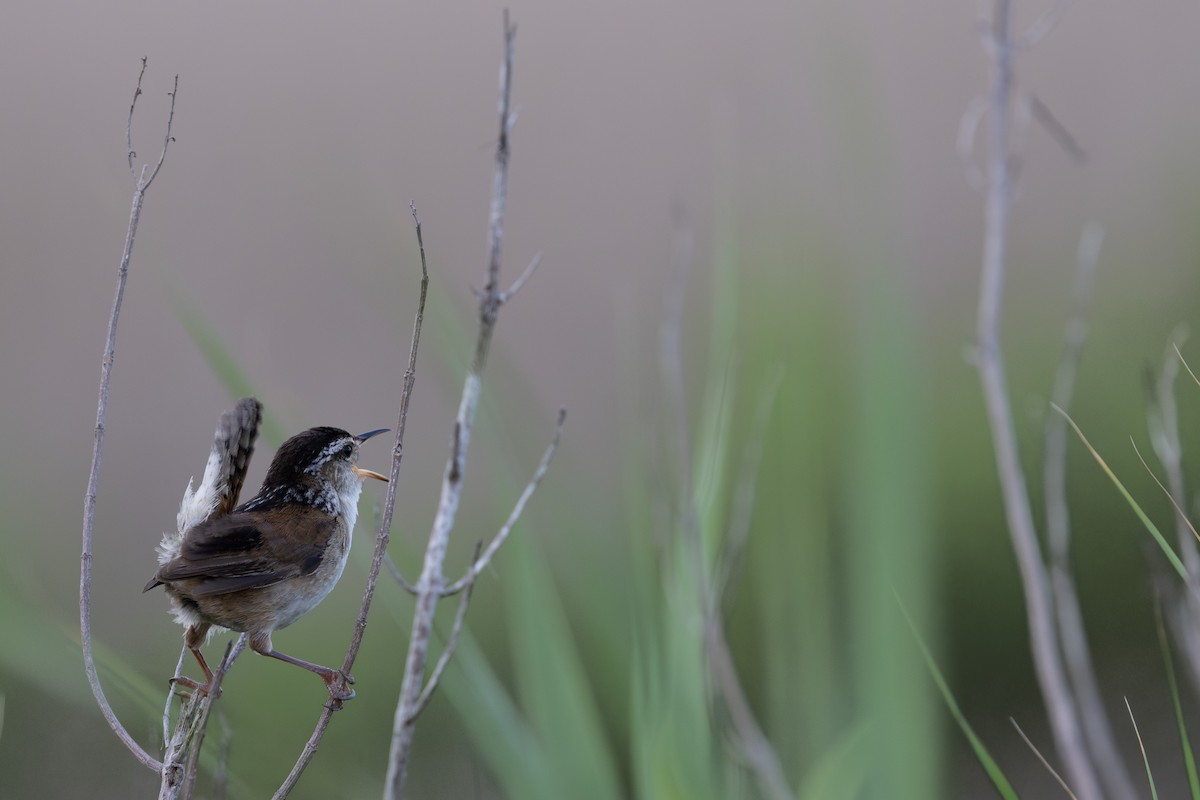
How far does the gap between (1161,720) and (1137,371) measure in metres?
0.97

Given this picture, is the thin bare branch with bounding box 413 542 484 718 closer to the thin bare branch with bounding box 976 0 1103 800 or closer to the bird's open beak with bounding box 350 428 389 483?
the thin bare branch with bounding box 976 0 1103 800

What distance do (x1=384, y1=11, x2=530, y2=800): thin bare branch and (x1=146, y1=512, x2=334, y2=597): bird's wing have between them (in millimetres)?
945

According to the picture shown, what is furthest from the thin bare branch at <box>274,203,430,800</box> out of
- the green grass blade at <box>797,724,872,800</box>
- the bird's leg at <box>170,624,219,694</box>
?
the bird's leg at <box>170,624,219,694</box>

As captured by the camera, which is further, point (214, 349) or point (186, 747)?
point (214, 349)

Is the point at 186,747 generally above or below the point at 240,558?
below

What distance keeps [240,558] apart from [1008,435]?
1342 millimetres

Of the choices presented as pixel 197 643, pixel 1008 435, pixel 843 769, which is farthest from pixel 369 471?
pixel 1008 435

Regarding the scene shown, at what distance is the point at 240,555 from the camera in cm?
186

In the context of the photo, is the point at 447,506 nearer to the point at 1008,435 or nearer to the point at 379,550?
the point at 379,550

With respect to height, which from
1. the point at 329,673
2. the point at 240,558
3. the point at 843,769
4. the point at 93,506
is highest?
the point at 93,506

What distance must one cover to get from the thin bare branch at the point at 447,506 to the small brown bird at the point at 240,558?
0.77 m

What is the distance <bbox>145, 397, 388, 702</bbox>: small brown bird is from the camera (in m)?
1.79

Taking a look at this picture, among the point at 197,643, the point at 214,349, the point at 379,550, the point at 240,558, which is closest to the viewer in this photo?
the point at 379,550

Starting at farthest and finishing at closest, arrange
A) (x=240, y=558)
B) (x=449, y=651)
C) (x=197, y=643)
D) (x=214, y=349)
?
(x=197, y=643) < (x=240, y=558) < (x=214, y=349) < (x=449, y=651)
